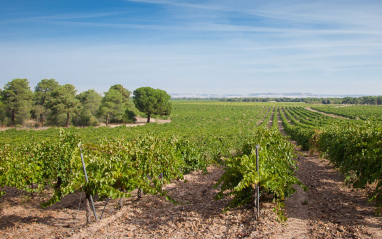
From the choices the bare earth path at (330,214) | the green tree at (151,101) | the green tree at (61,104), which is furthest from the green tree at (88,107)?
the bare earth path at (330,214)

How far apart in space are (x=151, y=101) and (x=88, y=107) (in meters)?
14.5

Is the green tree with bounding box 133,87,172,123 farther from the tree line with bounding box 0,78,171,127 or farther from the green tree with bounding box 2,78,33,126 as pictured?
the green tree with bounding box 2,78,33,126

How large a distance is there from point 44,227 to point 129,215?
267cm

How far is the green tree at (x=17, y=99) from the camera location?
47500mm

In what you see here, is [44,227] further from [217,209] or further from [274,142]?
[274,142]

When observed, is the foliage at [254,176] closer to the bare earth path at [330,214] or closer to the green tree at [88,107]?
the bare earth path at [330,214]

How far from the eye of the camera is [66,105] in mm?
47469

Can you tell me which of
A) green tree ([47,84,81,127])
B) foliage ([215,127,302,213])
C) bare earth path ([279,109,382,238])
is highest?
green tree ([47,84,81,127])

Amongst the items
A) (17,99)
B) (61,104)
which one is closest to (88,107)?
(61,104)

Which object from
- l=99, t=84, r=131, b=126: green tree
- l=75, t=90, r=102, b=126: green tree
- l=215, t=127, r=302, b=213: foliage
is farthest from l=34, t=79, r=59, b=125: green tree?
l=215, t=127, r=302, b=213: foliage

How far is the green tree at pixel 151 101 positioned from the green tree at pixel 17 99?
21.3 meters

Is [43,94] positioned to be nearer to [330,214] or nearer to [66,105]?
[66,105]

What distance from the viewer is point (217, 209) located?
29.5ft

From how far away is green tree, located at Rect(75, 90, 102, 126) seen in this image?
53.7 metres
